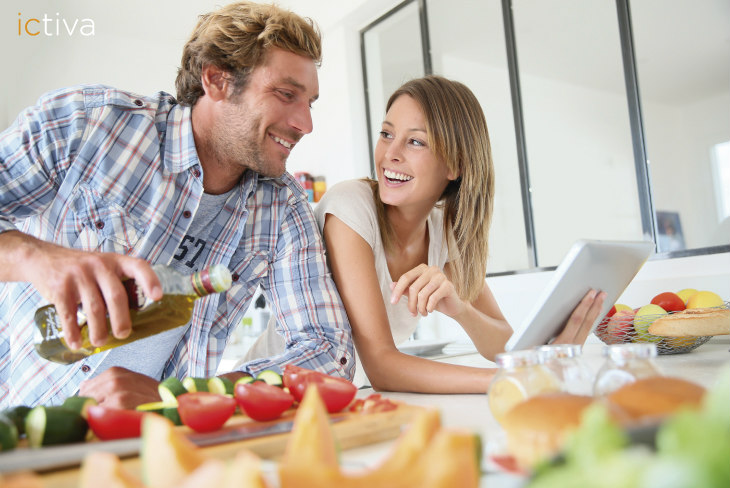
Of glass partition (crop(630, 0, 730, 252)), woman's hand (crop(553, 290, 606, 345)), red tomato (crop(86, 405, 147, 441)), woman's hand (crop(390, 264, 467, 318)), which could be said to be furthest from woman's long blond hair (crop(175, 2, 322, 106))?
glass partition (crop(630, 0, 730, 252))

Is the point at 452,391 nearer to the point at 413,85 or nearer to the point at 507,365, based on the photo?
the point at 507,365

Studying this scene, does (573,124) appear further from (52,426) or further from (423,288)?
(52,426)

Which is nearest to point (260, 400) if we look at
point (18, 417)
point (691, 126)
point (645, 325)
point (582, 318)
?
point (18, 417)

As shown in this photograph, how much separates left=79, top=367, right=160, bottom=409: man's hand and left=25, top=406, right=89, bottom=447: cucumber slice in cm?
33

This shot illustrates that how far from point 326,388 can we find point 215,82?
1124 millimetres

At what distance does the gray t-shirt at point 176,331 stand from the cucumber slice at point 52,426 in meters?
0.78

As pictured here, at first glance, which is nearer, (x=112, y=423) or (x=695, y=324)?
(x=112, y=423)

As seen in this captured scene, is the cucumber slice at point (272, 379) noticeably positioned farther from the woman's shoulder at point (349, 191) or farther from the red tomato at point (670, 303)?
the red tomato at point (670, 303)

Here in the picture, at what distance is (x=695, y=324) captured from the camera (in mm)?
1279

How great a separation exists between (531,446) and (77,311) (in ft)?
2.55

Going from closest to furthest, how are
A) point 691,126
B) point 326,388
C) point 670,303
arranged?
point 326,388 → point 670,303 → point 691,126

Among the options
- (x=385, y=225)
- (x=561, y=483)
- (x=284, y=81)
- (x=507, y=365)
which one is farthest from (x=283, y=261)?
(x=561, y=483)

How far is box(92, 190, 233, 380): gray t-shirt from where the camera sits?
4.78 feet

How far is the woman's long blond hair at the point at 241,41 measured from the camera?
1.59m
